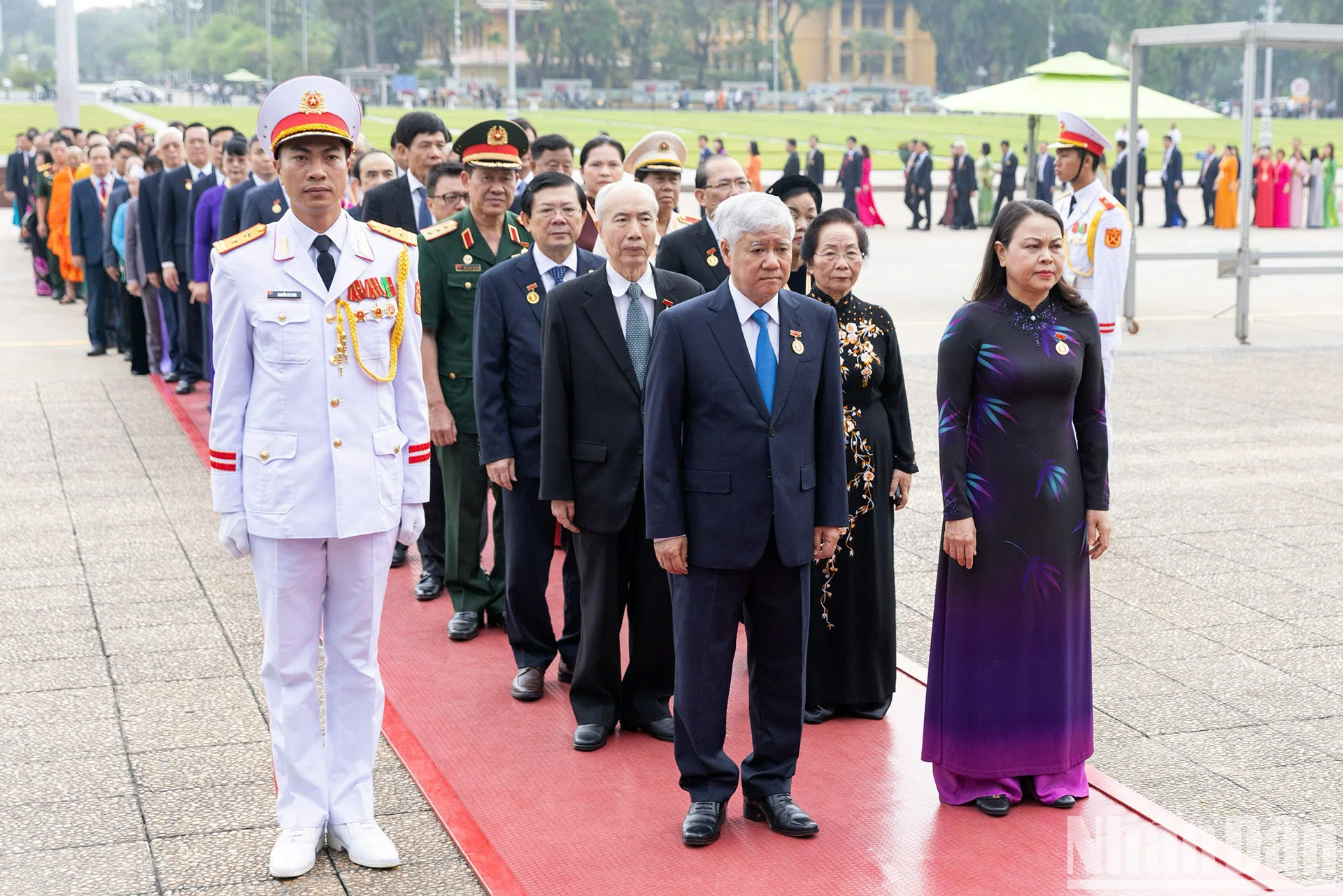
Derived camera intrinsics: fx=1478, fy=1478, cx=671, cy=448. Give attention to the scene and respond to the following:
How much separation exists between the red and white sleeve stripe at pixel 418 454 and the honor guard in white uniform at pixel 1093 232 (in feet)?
13.8

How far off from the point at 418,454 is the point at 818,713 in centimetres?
189

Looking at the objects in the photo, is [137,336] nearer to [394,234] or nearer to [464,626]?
[464,626]

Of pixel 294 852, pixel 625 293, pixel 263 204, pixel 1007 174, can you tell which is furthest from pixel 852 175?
pixel 294 852

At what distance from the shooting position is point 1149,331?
15352mm

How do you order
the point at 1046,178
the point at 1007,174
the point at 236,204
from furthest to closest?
1. the point at 1007,174
2. the point at 1046,178
3. the point at 236,204

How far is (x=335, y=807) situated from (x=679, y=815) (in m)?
1.02

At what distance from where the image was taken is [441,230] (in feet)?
20.0

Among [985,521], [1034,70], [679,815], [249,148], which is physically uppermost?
[1034,70]

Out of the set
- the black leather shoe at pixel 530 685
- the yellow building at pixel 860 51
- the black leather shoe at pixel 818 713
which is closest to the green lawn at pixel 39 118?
the black leather shoe at pixel 530 685

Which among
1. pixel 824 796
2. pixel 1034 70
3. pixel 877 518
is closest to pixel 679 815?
pixel 824 796

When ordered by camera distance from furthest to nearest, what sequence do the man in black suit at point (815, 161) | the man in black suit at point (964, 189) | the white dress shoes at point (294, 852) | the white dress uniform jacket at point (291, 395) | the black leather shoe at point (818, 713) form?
the man in black suit at point (815, 161) → the man in black suit at point (964, 189) → the black leather shoe at point (818, 713) → the white dress shoes at point (294, 852) → the white dress uniform jacket at point (291, 395)

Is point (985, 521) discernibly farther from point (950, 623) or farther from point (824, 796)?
point (824, 796)

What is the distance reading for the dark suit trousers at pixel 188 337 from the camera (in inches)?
455

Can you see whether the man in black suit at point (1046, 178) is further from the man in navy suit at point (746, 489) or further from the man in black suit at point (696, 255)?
the man in navy suit at point (746, 489)
